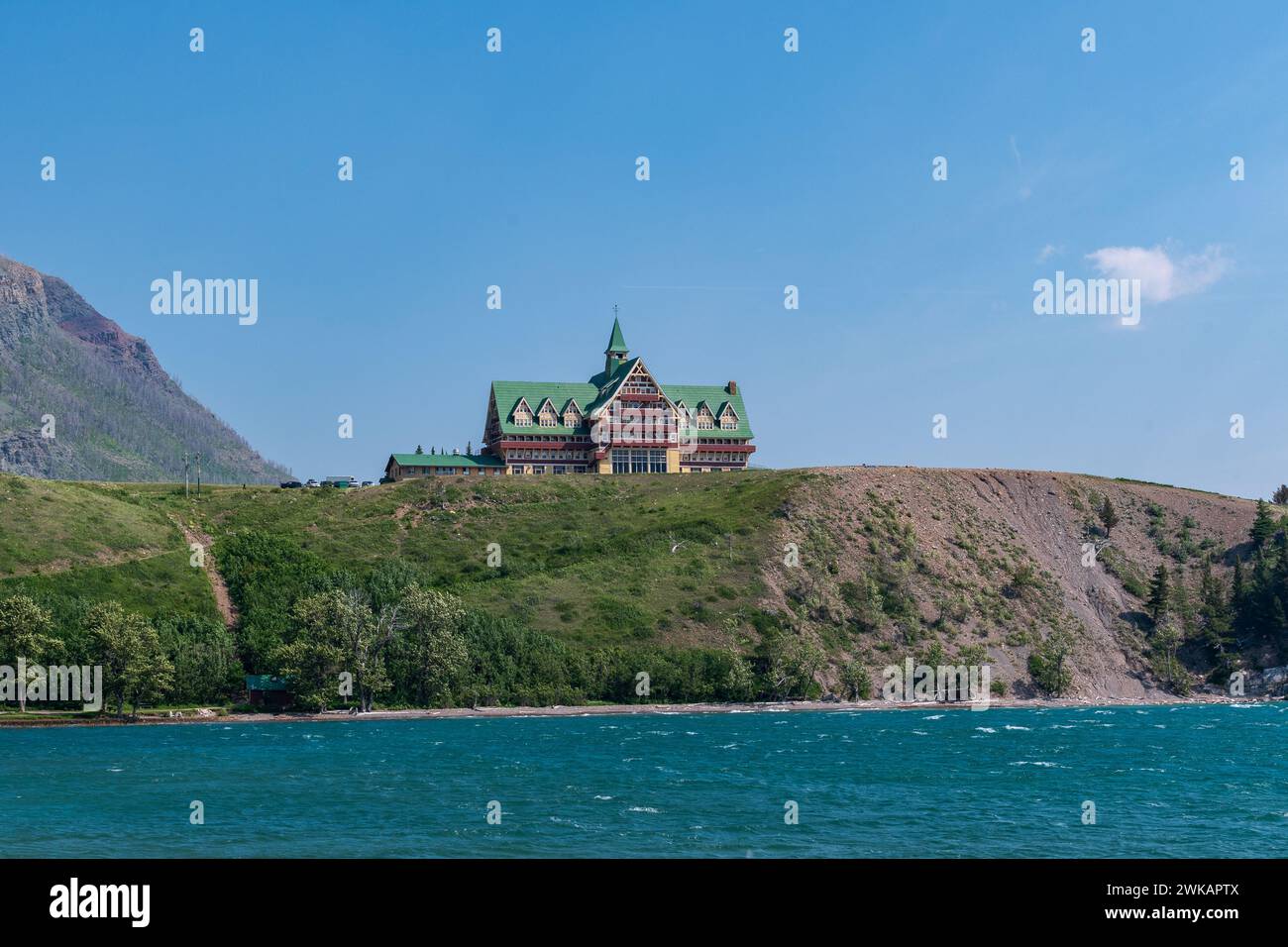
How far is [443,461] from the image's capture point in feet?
641

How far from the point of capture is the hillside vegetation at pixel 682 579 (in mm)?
126688

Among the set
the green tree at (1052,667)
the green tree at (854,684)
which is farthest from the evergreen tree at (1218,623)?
the green tree at (854,684)

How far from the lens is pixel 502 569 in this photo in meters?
153

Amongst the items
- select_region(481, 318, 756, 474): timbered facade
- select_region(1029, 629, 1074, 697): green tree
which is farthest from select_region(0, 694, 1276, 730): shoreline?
select_region(481, 318, 756, 474): timbered facade

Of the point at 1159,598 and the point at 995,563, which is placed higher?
the point at 995,563

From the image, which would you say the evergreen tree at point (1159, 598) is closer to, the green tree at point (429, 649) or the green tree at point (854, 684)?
the green tree at point (854, 684)

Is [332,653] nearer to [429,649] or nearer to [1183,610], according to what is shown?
[429,649]

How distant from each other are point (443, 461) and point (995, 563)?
87.9 meters

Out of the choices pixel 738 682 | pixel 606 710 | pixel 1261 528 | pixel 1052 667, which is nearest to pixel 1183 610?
pixel 1261 528

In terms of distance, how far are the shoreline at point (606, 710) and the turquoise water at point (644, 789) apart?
11.6ft

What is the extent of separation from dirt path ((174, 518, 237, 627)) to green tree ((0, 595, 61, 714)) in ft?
74.3
